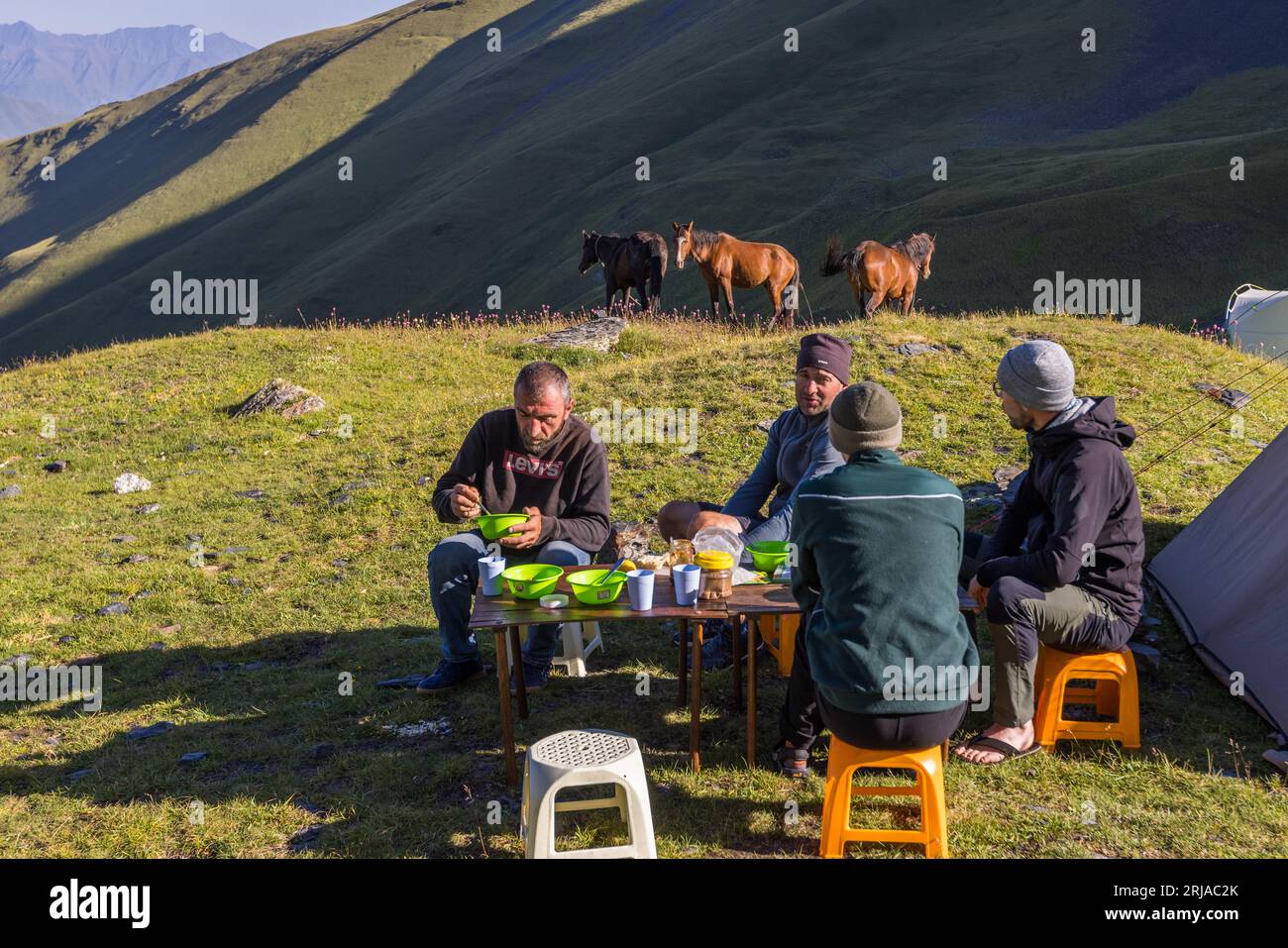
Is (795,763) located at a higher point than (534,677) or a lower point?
lower

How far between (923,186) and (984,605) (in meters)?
43.6

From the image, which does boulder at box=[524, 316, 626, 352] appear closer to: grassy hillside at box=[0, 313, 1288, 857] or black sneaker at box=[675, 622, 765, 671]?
grassy hillside at box=[0, 313, 1288, 857]

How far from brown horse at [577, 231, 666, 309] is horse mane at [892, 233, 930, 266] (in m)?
5.59

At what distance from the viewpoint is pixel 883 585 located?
3980 mm

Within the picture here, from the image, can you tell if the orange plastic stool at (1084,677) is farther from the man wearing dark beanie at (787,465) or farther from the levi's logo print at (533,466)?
the levi's logo print at (533,466)

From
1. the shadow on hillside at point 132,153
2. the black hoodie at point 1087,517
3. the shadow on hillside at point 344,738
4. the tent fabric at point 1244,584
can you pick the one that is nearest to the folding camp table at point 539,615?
the shadow on hillside at point 344,738

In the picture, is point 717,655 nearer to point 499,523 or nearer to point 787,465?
point 787,465

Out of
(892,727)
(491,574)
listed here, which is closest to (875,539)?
(892,727)

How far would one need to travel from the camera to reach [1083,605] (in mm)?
5152

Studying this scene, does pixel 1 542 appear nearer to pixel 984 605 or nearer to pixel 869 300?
pixel 984 605

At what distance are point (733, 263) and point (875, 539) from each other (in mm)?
16435

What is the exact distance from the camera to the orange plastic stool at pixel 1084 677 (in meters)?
5.35

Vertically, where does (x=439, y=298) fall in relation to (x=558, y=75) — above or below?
below

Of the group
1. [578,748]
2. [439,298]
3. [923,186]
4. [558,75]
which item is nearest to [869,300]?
[578,748]
